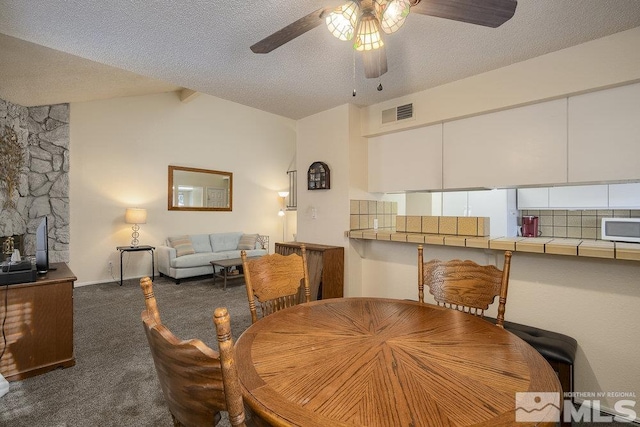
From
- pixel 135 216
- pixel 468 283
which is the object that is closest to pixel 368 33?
pixel 468 283

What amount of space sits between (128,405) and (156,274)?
4.16 metres

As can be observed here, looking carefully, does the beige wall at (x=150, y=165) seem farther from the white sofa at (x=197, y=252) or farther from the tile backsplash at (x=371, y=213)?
the tile backsplash at (x=371, y=213)

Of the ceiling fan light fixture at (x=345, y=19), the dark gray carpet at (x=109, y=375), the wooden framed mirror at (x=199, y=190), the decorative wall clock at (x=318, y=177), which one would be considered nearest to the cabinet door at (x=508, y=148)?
the decorative wall clock at (x=318, y=177)

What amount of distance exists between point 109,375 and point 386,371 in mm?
2225

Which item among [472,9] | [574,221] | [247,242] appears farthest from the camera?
[247,242]

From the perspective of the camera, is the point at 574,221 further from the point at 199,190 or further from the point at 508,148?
the point at 199,190

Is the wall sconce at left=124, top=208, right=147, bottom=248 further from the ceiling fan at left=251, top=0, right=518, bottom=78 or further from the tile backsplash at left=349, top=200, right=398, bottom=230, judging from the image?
the ceiling fan at left=251, top=0, right=518, bottom=78

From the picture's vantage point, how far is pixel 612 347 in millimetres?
1751

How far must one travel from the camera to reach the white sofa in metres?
4.93

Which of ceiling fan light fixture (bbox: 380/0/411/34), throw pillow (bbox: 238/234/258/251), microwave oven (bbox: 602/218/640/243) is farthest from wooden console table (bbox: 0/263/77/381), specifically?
microwave oven (bbox: 602/218/640/243)

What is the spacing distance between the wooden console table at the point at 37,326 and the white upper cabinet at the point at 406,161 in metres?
2.76

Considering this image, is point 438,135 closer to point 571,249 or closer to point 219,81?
point 571,249

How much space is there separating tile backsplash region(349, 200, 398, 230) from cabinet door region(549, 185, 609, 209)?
1690 millimetres

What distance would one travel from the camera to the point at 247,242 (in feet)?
20.2
